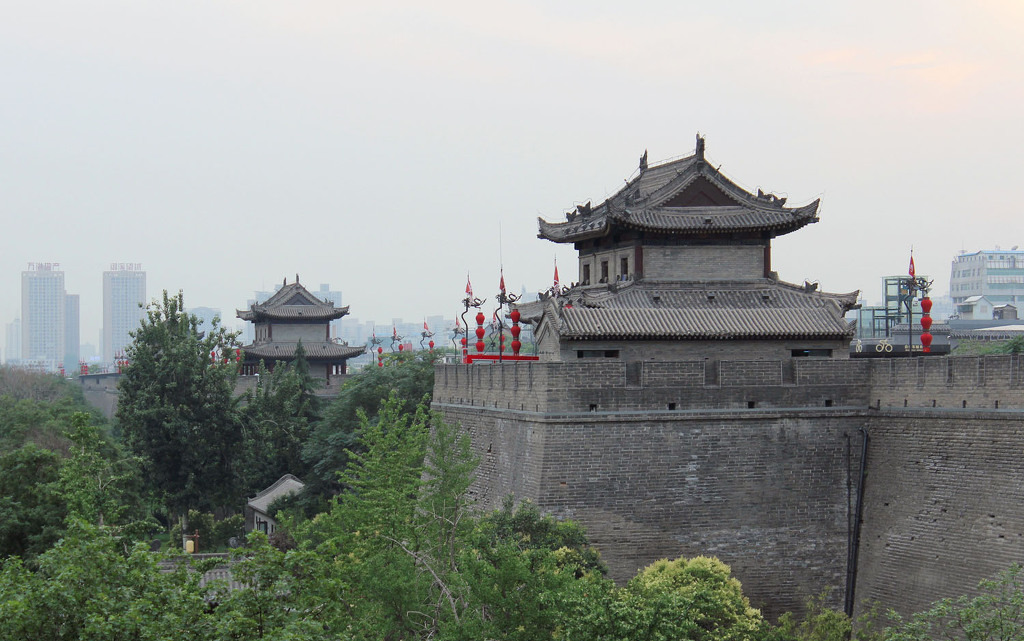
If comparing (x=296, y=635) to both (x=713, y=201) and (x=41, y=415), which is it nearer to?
(x=713, y=201)

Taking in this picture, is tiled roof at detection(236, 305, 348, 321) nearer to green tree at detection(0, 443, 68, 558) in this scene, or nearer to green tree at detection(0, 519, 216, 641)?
green tree at detection(0, 443, 68, 558)

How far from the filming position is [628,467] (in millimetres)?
23812

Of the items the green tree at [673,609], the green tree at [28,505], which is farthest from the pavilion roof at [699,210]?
the green tree at [28,505]

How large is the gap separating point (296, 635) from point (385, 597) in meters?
6.23

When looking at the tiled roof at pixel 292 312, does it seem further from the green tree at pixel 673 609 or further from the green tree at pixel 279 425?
the green tree at pixel 673 609

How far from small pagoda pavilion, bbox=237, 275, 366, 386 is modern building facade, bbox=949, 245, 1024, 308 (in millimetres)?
68583

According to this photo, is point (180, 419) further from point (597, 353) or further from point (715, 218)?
point (715, 218)

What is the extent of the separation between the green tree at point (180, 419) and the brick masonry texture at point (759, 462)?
17.3m

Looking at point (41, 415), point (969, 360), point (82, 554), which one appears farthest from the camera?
point (41, 415)

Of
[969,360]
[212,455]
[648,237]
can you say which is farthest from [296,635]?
[212,455]

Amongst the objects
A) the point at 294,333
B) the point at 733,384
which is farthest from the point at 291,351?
the point at 733,384

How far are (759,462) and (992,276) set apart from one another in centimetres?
9679

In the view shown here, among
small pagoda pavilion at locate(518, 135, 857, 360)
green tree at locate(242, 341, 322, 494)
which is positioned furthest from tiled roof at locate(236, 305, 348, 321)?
small pagoda pavilion at locate(518, 135, 857, 360)

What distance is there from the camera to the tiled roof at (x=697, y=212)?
27.7 meters
